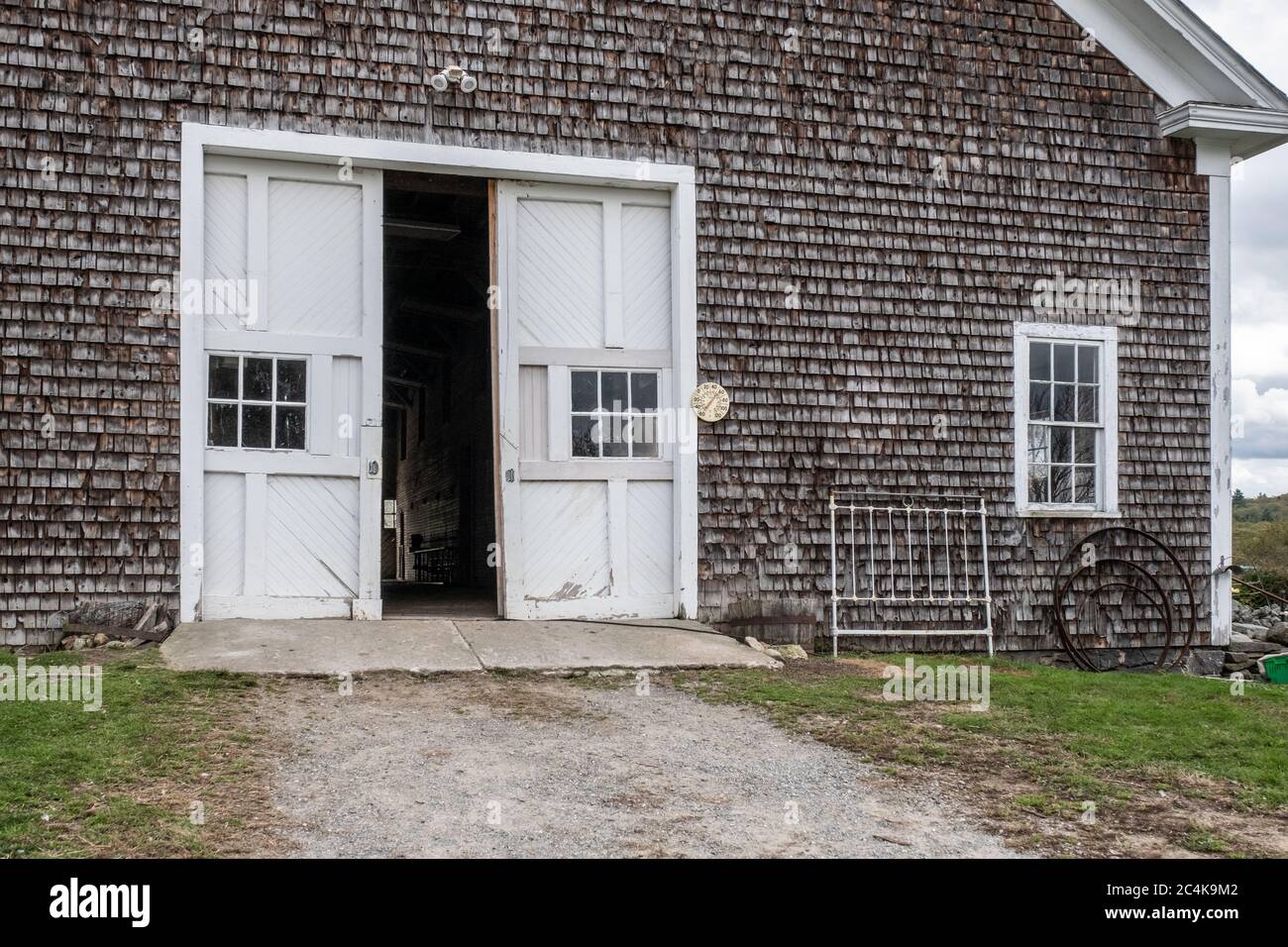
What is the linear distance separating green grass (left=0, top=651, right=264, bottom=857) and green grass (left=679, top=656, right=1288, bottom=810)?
2.83m

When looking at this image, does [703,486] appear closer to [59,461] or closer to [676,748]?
[676,748]

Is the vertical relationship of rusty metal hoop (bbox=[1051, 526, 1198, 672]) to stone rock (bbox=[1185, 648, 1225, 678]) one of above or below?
above

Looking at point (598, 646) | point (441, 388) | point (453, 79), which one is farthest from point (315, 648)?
point (441, 388)

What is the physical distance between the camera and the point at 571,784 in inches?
199

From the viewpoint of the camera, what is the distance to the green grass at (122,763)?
412cm

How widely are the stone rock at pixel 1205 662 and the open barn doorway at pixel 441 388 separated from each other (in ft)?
19.6

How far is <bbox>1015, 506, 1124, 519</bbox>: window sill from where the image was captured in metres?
9.94

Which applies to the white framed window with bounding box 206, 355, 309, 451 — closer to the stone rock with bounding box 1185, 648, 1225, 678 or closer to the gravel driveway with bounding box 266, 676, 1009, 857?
the gravel driveway with bounding box 266, 676, 1009, 857

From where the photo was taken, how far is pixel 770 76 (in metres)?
9.50

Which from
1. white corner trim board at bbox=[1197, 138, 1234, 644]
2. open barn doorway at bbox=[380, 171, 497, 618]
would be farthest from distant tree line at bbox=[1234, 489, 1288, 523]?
white corner trim board at bbox=[1197, 138, 1234, 644]

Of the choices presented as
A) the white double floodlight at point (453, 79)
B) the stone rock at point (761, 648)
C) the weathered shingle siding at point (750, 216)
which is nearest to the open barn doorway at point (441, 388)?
the white double floodlight at point (453, 79)

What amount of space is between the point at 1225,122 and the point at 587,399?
5.94m

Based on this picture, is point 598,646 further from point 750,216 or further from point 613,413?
point 750,216

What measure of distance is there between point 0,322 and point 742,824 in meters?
6.20
